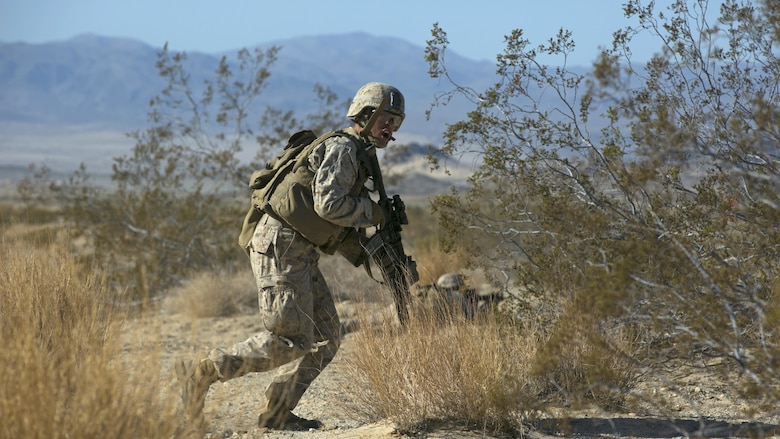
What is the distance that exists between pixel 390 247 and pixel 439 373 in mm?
826

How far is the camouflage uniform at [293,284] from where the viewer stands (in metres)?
4.66

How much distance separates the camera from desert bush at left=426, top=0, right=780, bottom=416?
13.6 ft

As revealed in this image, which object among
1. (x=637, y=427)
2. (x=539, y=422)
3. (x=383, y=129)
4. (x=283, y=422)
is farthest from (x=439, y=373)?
(x=383, y=129)

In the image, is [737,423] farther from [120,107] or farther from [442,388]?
[120,107]

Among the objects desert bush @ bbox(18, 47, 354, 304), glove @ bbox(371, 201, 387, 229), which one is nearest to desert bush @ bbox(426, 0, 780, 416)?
glove @ bbox(371, 201, 387, 229)

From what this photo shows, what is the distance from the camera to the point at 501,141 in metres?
5.69

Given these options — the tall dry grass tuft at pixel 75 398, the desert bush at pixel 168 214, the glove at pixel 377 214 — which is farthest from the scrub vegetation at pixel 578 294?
the desert bush at pixel 168 214

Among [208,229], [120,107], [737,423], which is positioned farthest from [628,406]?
[120,107]

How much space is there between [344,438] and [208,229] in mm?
8306

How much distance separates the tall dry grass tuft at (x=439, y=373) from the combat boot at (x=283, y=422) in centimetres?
55

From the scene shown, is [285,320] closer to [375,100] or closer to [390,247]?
[390,247]

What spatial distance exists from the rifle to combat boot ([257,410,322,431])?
791 mm

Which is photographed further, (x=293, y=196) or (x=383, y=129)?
(x=383, y=129)

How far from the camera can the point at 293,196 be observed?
4719 mm
